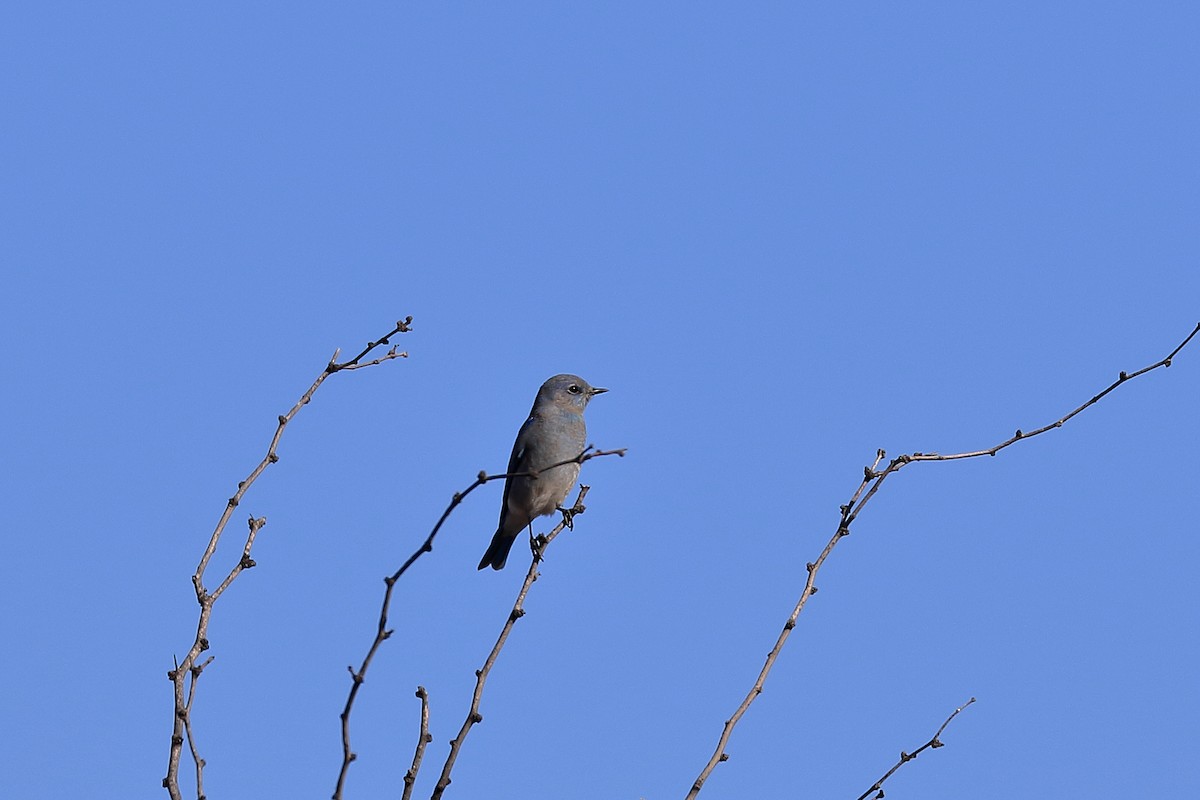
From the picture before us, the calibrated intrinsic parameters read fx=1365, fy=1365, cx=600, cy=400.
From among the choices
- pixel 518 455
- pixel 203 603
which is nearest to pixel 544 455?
pixel 518 455

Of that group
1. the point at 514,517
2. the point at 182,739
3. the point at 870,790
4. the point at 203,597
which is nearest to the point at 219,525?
the point at 203,597

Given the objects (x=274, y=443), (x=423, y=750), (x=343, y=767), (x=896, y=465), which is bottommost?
(x=343, y=767)

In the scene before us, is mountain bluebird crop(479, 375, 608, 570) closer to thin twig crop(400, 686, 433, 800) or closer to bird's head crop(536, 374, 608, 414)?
bird's head crop(536, 374, 608, 414)

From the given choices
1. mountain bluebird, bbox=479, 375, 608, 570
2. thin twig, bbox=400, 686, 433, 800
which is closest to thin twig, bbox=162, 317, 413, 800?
thin twig, bbox=400, 686, 433, 800

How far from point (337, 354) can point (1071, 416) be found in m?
2.38

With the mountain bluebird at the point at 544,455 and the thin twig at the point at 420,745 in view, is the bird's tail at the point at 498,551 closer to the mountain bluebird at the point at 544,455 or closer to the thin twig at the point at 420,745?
the mountain bluebird at the point at 544,455

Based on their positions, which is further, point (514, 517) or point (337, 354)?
point (514, 517)

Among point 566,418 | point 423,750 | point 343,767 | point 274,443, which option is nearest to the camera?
point 343,767

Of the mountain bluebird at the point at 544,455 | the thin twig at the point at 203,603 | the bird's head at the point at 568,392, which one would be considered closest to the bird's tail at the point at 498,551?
the mountain bluebird at the point at 544,455

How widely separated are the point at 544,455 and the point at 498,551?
115 centimetres

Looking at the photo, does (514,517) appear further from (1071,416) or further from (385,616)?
(385,616)

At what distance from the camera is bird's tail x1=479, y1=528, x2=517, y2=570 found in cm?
1034

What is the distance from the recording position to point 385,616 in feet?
9.87

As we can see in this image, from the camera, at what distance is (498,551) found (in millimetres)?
10438
